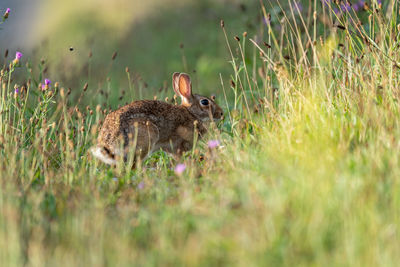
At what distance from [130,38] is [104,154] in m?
7.82

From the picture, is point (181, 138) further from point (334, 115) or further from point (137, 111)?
point (334, 115)

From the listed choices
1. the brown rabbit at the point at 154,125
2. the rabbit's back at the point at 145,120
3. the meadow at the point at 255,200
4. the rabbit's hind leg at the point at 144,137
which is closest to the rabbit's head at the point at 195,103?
the brown rabbit at the point at 154,125

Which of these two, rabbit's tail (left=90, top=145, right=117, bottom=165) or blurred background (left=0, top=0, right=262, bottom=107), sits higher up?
rabbit's tail (left=90, top=145, right=117, bottom=165)

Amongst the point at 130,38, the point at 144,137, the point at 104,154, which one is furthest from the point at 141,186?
the point at 130,38

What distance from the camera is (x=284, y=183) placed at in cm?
351

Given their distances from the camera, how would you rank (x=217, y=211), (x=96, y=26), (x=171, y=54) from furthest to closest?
(x=96, y=26)
(x=171, y=54)
(x=217, y=211)

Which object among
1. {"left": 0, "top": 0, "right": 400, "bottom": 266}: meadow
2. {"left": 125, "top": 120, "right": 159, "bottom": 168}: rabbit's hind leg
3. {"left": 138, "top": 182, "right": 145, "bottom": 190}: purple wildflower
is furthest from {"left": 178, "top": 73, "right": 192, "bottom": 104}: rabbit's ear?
{"left": 138, "top": 182, "right": 145, "bottom": 190}: purple wildflower

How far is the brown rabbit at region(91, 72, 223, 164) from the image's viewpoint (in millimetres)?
5164

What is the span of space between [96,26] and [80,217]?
10.5 metres

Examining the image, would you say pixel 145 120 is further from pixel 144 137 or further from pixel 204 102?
pixel 204 102

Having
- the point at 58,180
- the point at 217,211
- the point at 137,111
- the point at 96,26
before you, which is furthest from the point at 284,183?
the point at 96,26

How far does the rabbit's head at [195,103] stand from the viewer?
632 centimetres

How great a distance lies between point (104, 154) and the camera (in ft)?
16.8

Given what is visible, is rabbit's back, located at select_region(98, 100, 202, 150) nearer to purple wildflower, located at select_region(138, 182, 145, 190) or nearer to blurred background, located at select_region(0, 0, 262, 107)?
purple wildflower, located at select_region(138, 182, 145, 190)
